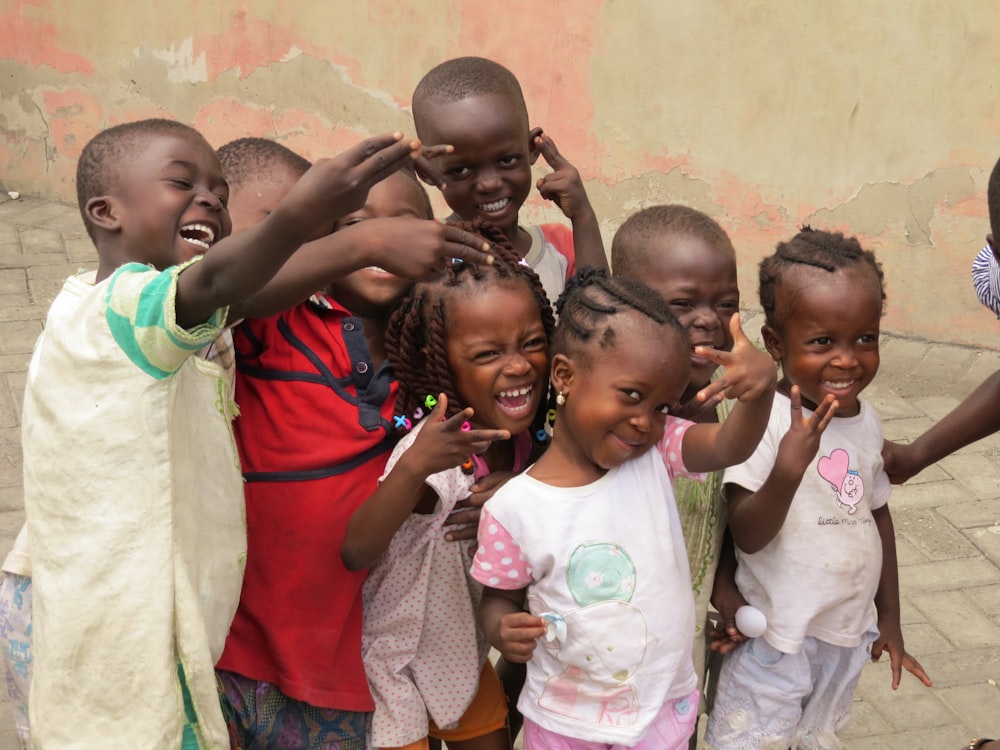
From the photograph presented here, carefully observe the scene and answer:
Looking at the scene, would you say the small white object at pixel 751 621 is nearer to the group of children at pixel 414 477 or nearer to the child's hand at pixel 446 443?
the group of children at pixel 414 477

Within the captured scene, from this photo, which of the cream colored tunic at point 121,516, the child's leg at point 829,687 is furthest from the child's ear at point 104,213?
the child's leg at point 829,687

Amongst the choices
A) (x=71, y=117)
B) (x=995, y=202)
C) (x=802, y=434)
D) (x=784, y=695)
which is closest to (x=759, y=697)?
Answer: (x=784, y=695)

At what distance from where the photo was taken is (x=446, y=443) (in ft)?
6.30

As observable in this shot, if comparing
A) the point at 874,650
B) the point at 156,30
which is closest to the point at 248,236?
the point at 874,650

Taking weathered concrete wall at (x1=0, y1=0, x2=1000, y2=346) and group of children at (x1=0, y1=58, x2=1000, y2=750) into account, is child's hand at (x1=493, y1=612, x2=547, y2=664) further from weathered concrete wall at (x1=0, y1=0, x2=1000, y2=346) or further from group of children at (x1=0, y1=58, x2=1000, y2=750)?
weathered concrete wall at (x1=0, y1=0, x2=1000, y2=346)

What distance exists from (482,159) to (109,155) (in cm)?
88

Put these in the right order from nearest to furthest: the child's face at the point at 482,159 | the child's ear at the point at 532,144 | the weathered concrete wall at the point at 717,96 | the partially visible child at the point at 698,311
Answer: the partially visible child at the point at 698,311 < the child's face at the point at 482,159 < the child's ear at the point at 532,144 < the weathered concrete wall at the point at 717,96

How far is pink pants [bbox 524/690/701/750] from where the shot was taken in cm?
204

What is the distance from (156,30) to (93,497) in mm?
5785

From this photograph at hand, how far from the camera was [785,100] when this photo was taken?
521cm

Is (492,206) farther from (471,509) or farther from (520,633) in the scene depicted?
(520,633)

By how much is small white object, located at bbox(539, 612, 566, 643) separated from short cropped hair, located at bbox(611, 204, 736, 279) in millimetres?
761

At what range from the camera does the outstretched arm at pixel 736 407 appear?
72.7 inches

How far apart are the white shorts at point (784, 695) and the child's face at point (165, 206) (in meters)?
1.34
